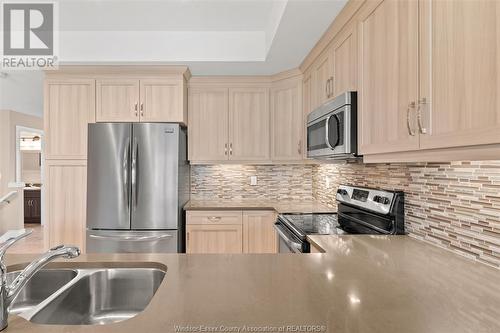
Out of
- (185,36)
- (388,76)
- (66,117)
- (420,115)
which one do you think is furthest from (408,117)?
(66,117)

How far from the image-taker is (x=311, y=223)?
7.82 ft

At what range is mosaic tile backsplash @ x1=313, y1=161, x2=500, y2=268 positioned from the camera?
1286 mm

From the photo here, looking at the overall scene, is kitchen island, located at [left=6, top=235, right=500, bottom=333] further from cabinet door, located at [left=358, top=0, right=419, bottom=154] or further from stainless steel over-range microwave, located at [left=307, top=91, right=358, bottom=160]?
stainless steel over-range microwave, located at [left=307, top=91, right=358, bottom=160]

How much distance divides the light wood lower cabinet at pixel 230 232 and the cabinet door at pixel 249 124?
0.67 meters

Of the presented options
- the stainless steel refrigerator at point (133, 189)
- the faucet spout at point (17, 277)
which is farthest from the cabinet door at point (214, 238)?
the faucet spout at point (17, 277)

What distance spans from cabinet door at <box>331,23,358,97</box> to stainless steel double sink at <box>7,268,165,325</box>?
1.59m

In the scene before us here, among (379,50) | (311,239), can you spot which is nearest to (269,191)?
(311,239)

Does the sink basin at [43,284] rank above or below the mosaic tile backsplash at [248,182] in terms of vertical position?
below

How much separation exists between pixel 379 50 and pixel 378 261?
105 centimetres

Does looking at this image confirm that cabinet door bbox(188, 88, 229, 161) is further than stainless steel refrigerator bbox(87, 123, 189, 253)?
Yes

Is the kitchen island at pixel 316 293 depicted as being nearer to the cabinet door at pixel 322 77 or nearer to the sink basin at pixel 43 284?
the sink basin at pixel 43 284

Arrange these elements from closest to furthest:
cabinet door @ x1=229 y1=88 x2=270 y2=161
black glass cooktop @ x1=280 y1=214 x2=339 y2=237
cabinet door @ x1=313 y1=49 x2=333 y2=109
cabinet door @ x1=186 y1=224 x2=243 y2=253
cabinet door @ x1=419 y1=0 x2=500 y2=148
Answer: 1. cabinet door @ x1=419 y1=0 x2=500 y2=148
2. black glass cooktop @ x1=280 y1=214 x2=339 y2=237
3. cabinet door @ x1=313 y1=49 x2=333 y2=109
4. cabinet door @ x1=186 y1=224 x2=243 y2=253
5. cabinet door @ x1=229 y1=88 x2=270 y2=161

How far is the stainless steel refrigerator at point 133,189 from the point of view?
3.05m

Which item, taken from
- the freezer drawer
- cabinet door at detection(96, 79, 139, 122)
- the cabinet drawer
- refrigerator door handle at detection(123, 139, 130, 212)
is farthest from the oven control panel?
cabinet door at detection(96, 79, 139, 122)
